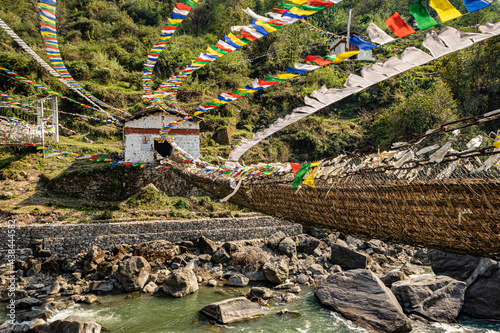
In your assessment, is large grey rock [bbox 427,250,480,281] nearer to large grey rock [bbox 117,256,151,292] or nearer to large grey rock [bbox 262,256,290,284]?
large grey rock [bbox 262,256,290,284]

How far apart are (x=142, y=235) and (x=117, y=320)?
3.99 metres

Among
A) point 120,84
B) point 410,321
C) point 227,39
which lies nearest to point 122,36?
point 120,84

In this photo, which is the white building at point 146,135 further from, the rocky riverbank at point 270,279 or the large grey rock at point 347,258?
the large grey rock at point 347,258

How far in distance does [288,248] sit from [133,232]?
5.33m

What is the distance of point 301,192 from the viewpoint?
3.57m

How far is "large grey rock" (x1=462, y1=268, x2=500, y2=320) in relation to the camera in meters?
6.34

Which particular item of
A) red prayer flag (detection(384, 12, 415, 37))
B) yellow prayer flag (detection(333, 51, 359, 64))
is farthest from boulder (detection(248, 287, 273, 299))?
red prayer flag (detection(384, 12, 415, 37))

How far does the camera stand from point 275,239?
438 inches

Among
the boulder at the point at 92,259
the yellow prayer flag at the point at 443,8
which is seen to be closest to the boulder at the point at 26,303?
the boulder at the point at 92,259

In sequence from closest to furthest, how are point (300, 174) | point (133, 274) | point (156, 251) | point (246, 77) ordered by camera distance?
point (300, 174), point (133, 274), point (156, 251), point (246, 77)

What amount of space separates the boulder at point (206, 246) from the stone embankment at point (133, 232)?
398 millimetres

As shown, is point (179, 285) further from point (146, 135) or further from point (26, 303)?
point (146, 135)

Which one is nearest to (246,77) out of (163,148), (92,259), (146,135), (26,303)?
(163,148)

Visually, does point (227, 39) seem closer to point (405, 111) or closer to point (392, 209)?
point (392, 209)
